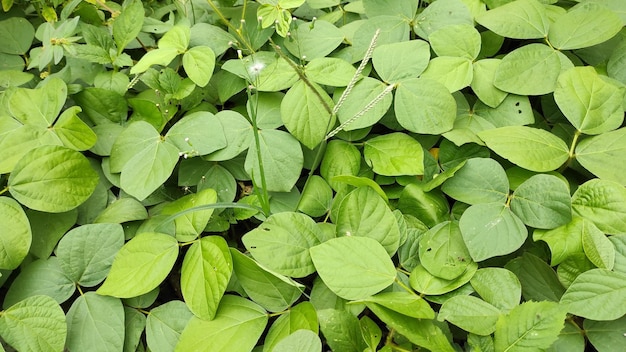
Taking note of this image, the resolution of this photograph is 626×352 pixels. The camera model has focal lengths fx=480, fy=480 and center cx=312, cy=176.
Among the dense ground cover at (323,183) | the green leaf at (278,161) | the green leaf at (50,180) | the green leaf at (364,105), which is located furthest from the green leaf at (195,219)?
the green leaf at (364,105)

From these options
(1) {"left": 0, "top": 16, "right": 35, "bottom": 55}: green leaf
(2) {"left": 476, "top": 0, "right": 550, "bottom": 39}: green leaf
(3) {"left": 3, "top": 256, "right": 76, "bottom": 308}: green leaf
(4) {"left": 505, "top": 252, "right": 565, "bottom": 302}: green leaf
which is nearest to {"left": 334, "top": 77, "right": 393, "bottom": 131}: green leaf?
(2) {"left": 476, "top": 0, "right": 550, "bottom": 39}: green leaf

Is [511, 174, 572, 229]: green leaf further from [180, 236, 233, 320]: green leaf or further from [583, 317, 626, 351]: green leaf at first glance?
[180, 236, 233, 320]: green leaf

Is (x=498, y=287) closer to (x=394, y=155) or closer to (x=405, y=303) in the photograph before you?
(x=405, y=303)

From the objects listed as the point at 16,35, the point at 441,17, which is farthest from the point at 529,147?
the point at 16,35

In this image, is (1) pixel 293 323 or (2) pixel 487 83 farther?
(2) pixel 487 83

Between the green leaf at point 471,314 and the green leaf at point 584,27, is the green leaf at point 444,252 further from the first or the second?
the green leaf at point 584,27

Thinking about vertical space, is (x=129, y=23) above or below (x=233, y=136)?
above

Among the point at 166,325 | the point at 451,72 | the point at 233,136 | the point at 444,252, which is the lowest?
the point at 166,325
